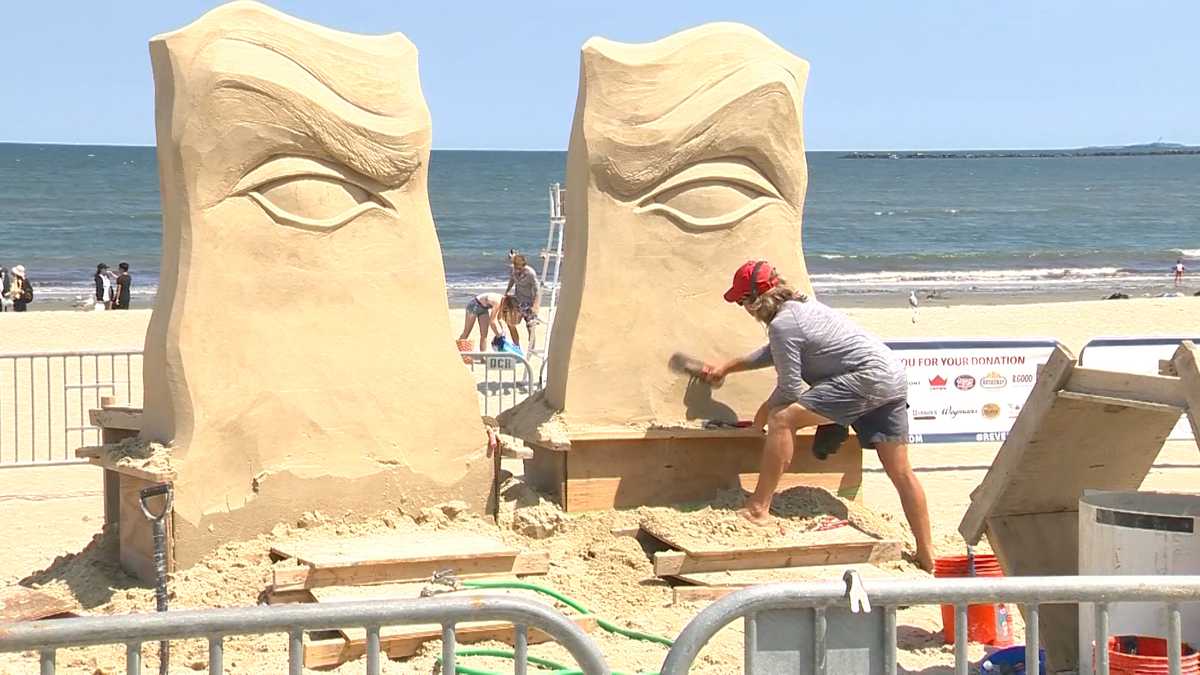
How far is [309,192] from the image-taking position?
22.7 feet

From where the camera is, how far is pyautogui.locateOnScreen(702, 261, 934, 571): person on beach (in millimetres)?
6996

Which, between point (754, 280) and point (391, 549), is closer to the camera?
point (391, 549)

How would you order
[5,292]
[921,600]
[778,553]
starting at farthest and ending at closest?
1. [5,292]
2. [778,553]
3. [921,600]

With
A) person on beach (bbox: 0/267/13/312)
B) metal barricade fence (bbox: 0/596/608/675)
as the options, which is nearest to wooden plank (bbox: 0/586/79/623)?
metal barricade fence (bbox: 0/596/608/675)

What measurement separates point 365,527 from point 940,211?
5442 centimetres

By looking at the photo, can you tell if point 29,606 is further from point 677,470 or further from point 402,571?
point 677,470

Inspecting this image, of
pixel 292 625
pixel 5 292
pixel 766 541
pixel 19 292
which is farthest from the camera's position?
pixel 5 292

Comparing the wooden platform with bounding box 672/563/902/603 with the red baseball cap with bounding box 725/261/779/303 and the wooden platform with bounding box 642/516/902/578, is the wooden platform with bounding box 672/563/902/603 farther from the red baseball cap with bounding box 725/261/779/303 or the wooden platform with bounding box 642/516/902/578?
the red baseball cap with bounding box 725/261/779/303

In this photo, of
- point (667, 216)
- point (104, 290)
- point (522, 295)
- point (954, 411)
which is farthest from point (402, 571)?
point (104, 290)

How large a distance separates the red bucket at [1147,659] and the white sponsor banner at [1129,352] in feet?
15.2

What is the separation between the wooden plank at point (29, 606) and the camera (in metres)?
6.01

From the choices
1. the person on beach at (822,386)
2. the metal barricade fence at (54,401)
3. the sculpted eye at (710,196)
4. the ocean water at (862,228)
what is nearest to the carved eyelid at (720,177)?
the sculpted eye at (710,196)

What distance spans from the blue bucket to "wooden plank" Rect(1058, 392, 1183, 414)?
2.90 ft

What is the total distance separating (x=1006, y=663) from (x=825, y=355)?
6.59ft
